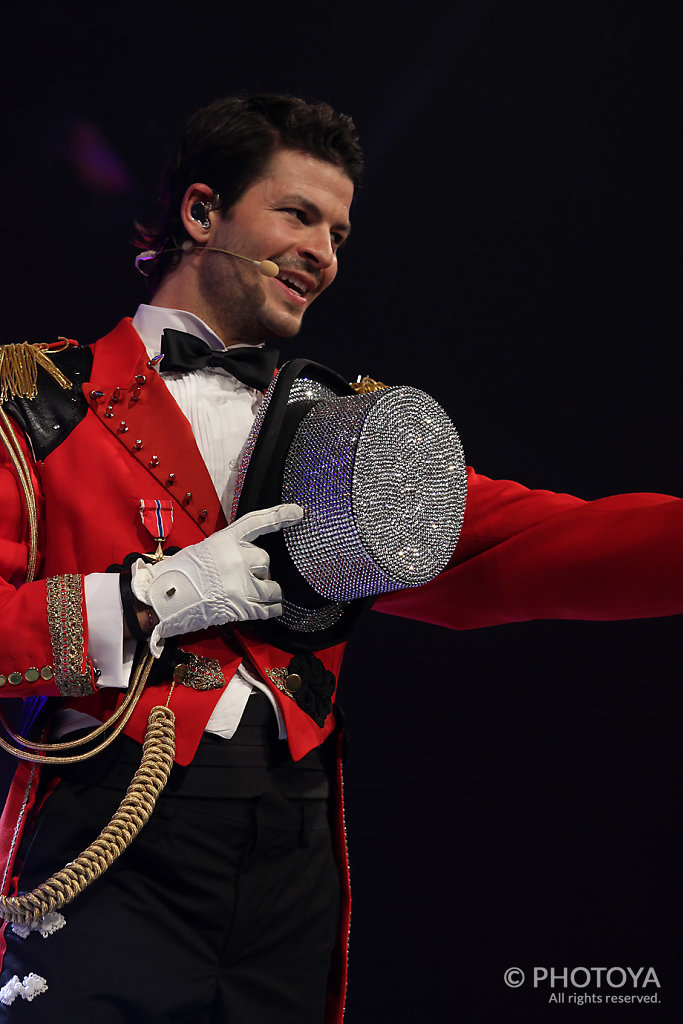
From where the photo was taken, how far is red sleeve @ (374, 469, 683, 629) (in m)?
1.29

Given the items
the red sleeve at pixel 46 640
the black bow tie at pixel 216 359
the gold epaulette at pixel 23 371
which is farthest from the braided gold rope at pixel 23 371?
the red sleeve at pixel 46 640

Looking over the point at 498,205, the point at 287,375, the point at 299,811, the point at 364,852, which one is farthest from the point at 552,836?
the point at 498,205

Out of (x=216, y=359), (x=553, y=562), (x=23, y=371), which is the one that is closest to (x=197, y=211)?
(x=216, y=359)

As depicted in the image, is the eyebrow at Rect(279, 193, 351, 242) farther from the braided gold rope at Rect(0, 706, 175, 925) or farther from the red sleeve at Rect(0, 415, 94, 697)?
the braided gold rope at Rect(0, 706, 175, 925)

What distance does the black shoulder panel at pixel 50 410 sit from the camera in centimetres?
138

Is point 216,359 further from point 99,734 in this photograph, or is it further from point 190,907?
point 190,907

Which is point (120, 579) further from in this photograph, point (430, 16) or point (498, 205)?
point (430, 16)

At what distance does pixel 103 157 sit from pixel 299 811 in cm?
175

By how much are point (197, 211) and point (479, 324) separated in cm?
89

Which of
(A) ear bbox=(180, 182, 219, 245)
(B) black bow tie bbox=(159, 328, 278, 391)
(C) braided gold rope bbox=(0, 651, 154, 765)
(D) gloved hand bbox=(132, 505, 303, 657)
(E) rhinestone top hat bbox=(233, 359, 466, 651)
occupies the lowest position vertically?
(C) braided gold rope bbox=(0, 651, 154, 765)

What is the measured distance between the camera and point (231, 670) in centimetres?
135

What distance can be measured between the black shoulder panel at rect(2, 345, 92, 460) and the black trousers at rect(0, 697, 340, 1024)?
452 mm

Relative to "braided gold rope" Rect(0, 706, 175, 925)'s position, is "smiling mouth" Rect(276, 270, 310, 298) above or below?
above

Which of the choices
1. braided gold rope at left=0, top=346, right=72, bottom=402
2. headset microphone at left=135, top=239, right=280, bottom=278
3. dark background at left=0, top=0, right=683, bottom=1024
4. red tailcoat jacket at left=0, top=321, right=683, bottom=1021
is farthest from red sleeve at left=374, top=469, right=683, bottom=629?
dark background at left=0, top=0, right=683, bottom=1024
